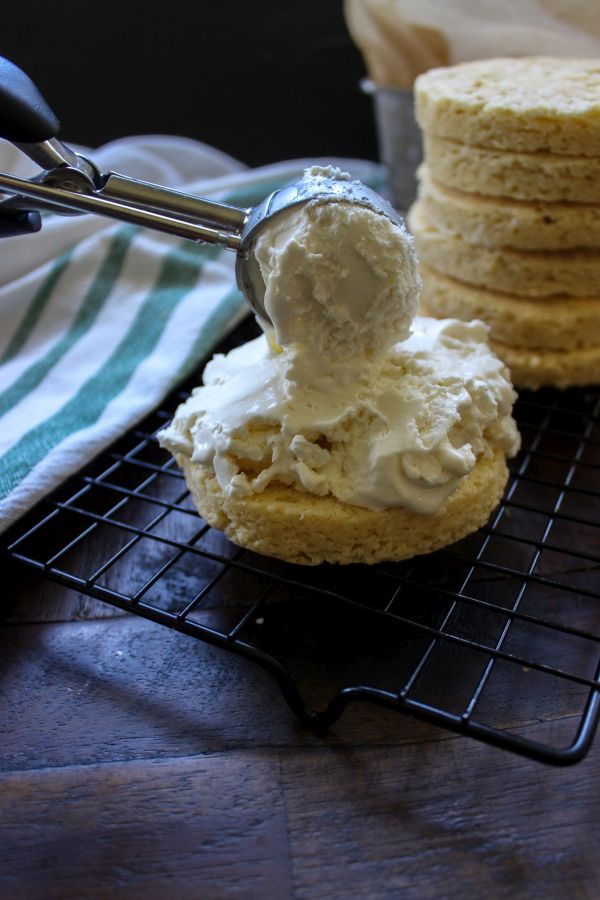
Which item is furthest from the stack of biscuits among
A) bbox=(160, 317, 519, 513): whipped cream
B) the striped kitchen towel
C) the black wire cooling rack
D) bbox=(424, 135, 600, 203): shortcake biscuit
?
the striped kitchen towel

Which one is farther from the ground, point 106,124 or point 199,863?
point 106,124

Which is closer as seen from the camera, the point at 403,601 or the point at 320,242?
the point at 320,242

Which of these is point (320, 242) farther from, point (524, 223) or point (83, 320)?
point (83, 320)

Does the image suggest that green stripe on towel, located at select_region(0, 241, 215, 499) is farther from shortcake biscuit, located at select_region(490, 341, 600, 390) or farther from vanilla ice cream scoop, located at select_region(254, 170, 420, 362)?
shortcake biscuit, located at select_region(490, 341, 600, 390)

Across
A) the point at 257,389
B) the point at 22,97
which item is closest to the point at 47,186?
the point at 22,97

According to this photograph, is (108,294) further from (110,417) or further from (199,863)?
(199,863)

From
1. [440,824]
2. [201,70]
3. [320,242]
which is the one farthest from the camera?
[201,70]

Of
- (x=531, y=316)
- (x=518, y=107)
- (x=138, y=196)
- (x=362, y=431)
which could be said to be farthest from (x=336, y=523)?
(x=518, y=107)

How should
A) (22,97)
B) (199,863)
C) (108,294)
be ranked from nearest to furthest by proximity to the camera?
(199,863)
(22,97)
(108,294)
